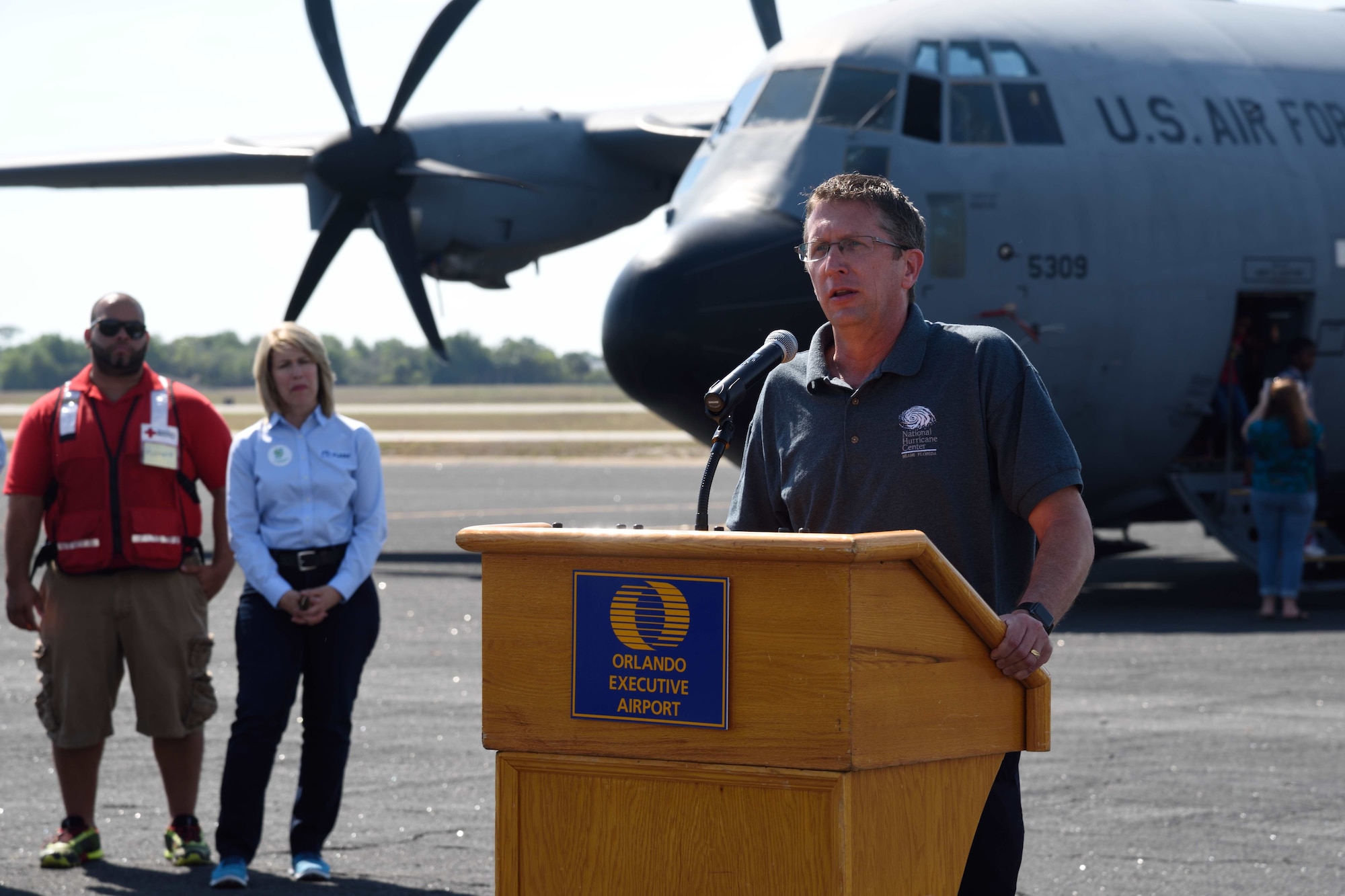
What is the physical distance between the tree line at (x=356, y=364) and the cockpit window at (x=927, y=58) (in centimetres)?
10824

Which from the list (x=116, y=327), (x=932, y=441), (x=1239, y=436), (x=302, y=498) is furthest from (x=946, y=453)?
(x=1239, y=436)

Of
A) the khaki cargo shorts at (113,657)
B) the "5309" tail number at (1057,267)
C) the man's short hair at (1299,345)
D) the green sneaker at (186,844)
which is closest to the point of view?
the green sneaker at (186,844)

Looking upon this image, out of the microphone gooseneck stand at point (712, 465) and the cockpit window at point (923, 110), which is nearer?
the microphone gooseneck stand at point (712, 465)

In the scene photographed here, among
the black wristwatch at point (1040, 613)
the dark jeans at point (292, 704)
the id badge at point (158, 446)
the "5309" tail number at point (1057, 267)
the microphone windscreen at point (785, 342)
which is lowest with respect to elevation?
the dark jeans at point (292, 704)

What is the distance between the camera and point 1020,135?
10742 mm

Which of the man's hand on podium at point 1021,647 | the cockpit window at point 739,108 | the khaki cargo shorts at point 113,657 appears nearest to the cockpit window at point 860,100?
the cockpit window at point 739,108

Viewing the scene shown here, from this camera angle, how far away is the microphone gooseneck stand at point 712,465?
2.83 m

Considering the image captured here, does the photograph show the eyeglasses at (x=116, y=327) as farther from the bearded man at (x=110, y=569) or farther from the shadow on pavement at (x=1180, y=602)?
the shadow on pavement at (x=1180, y=602)

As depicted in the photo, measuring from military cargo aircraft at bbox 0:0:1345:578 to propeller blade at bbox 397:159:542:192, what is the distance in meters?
5.25

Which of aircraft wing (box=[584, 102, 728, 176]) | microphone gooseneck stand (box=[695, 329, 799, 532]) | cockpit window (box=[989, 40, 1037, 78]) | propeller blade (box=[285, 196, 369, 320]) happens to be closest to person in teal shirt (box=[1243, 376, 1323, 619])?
cockpit window (box=[989, 40, 1037, 78])

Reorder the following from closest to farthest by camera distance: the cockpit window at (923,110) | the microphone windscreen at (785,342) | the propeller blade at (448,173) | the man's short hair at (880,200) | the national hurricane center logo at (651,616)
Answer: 1. the national hurricane center logo at (651,616)
2. the man's short hair at (880,200)
3. the microphone windscreen at (785,342)
4. the cockpit window at (923,110)
5. the propeller blade at (448,173)

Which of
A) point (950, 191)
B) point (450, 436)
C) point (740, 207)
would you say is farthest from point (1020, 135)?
point (450, 436)

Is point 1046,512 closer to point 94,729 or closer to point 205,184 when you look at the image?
point 94,729

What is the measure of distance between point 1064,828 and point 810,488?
10.4 ft
